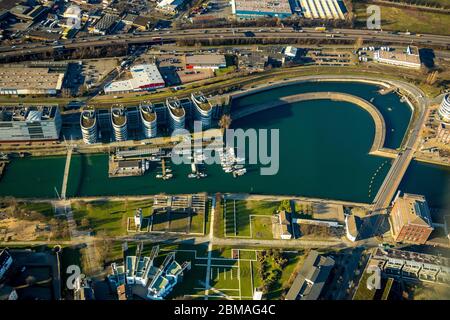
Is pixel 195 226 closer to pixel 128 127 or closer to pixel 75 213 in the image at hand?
pixel 75 213

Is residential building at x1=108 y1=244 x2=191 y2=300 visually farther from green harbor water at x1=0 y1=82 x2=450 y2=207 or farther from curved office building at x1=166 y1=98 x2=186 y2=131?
curved office building at x1=166 y1=98 x2=186 y2=131

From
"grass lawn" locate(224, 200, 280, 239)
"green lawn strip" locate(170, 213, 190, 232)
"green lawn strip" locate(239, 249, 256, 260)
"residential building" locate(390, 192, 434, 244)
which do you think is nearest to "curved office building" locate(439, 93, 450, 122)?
"residential building" locate(390, 192, 434, 244)

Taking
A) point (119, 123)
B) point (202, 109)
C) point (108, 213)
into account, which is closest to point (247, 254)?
point (108, 213)

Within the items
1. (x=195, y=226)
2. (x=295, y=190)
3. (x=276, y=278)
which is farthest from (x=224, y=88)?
(x=276, y=278)

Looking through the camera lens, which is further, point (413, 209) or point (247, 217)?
point (247, 217)

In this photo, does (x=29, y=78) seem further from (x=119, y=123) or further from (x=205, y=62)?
(x=205, y=62)

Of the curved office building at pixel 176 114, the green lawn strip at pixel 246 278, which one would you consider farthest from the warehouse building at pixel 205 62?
the green lawn strip at pixel 246 278

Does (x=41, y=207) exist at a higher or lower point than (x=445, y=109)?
lower

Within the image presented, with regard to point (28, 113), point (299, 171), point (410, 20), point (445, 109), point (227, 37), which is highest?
point (410, 20)
